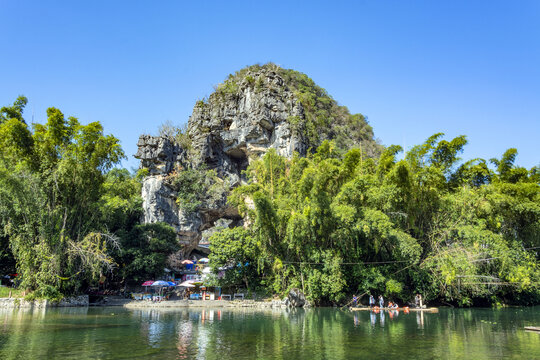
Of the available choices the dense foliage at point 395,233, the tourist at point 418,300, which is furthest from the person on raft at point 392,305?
the tourist at point 418,300

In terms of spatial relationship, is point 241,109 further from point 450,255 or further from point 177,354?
point 177,354

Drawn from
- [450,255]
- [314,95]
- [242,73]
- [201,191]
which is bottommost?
[450,255]

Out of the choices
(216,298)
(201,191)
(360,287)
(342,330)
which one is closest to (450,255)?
(360,287)

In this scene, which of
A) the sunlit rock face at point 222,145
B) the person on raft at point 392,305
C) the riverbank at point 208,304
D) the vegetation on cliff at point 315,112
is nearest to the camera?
the person on raft at point 392,305

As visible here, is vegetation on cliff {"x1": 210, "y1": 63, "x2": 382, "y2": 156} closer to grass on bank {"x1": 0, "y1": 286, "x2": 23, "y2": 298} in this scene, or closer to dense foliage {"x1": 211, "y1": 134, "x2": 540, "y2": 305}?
dense foliage {"x1": 211, "y1": 134, "x2": 540, "y2": 305}

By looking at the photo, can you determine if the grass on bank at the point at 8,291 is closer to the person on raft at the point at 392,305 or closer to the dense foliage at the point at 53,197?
the dense foliage at the point at 53,197

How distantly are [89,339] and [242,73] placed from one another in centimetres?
3663

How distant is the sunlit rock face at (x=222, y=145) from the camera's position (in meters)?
33.8

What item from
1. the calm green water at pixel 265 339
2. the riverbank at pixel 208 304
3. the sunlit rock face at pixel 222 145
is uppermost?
the sunlit rock face at pixel 222 145

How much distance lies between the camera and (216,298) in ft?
86.1

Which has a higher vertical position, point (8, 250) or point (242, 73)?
point (242, 73)

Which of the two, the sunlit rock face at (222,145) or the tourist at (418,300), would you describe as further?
the sunlit rock face at (222,145)

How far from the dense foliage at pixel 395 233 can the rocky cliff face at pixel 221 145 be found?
377 inches

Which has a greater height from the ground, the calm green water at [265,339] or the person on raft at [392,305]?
the calm green water at [265,339]
